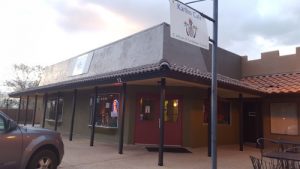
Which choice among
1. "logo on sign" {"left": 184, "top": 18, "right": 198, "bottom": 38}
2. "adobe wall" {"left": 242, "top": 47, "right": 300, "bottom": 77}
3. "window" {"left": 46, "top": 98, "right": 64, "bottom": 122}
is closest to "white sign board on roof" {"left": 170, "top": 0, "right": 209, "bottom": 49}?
"logo on sign" {"left": 184, "top": 18, "right": 198, "bottom": 38}

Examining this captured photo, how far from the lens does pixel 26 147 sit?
650cm

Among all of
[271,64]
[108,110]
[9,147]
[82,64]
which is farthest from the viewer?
[82,64]

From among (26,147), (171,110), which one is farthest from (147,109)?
(26,147)

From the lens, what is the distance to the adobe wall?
16000 mm

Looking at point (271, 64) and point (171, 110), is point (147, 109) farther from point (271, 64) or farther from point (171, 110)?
point (271, 64)

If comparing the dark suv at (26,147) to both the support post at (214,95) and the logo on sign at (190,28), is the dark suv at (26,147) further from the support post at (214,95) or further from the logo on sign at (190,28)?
the logo on sign at (190,28)

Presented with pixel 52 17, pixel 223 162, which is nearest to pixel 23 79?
pixel 52 17

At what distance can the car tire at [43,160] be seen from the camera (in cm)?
670

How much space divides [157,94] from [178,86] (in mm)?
1006

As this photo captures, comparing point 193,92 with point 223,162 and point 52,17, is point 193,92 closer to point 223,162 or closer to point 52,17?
point 223,162

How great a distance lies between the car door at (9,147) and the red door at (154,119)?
740cm

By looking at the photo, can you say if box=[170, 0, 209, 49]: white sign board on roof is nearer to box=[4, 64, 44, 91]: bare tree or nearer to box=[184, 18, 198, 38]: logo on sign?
box=[184, 18, 198, 38]: logo on sign

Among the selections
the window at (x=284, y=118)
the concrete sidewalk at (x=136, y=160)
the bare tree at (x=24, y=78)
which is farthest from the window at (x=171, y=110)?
the bare tree at (x=24, y=78)

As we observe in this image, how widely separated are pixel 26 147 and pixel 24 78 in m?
39.9
